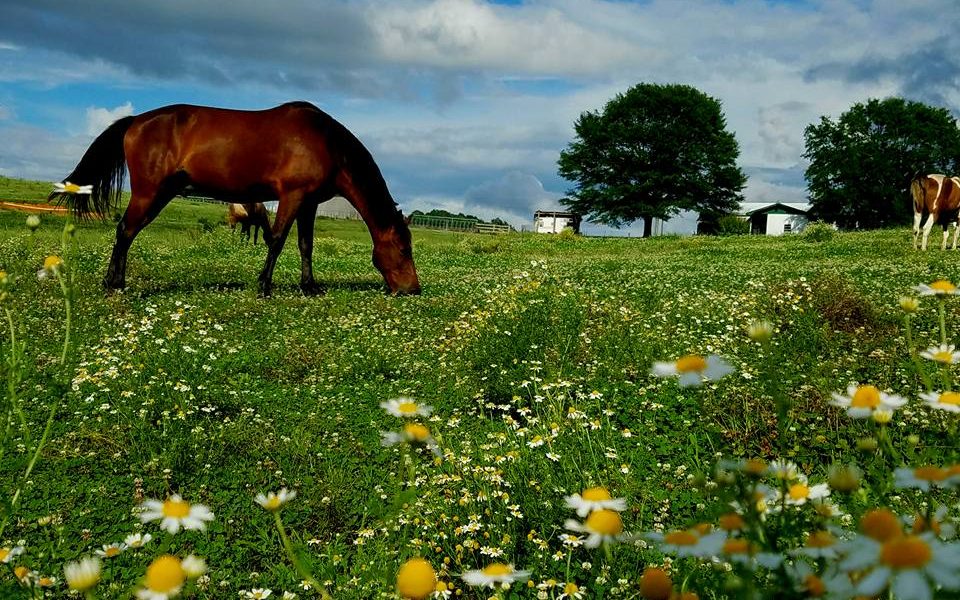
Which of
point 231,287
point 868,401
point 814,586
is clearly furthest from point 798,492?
point 231,287

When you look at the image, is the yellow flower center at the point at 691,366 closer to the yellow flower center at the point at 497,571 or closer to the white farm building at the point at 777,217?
the yellow flower center at the point at 497,571

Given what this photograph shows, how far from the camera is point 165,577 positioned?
1.52 meters

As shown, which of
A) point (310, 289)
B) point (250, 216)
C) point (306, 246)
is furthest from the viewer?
point (250, 216)

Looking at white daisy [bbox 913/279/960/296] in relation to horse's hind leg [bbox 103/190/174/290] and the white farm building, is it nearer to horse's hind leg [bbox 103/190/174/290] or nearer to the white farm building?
horse's hind leg [bbox 103/190/174/290]

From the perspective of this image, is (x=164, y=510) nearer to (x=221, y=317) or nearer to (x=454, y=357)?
(x=454, y=357)

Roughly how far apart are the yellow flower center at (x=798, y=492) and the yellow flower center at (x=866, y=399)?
0.27 metres

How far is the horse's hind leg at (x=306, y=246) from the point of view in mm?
13883

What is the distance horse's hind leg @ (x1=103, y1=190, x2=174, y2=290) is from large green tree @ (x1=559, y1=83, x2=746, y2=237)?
60171 mm

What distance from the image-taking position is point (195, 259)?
2100cm

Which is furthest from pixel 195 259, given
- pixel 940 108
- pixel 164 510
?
pixel 940 108

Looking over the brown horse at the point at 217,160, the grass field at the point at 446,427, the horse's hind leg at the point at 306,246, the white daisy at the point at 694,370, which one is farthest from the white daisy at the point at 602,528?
the horse's hind leg at the point at 306,246

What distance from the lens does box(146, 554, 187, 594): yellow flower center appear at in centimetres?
150

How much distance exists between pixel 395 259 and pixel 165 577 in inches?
509

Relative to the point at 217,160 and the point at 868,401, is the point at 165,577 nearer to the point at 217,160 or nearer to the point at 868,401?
the point at 868,401
